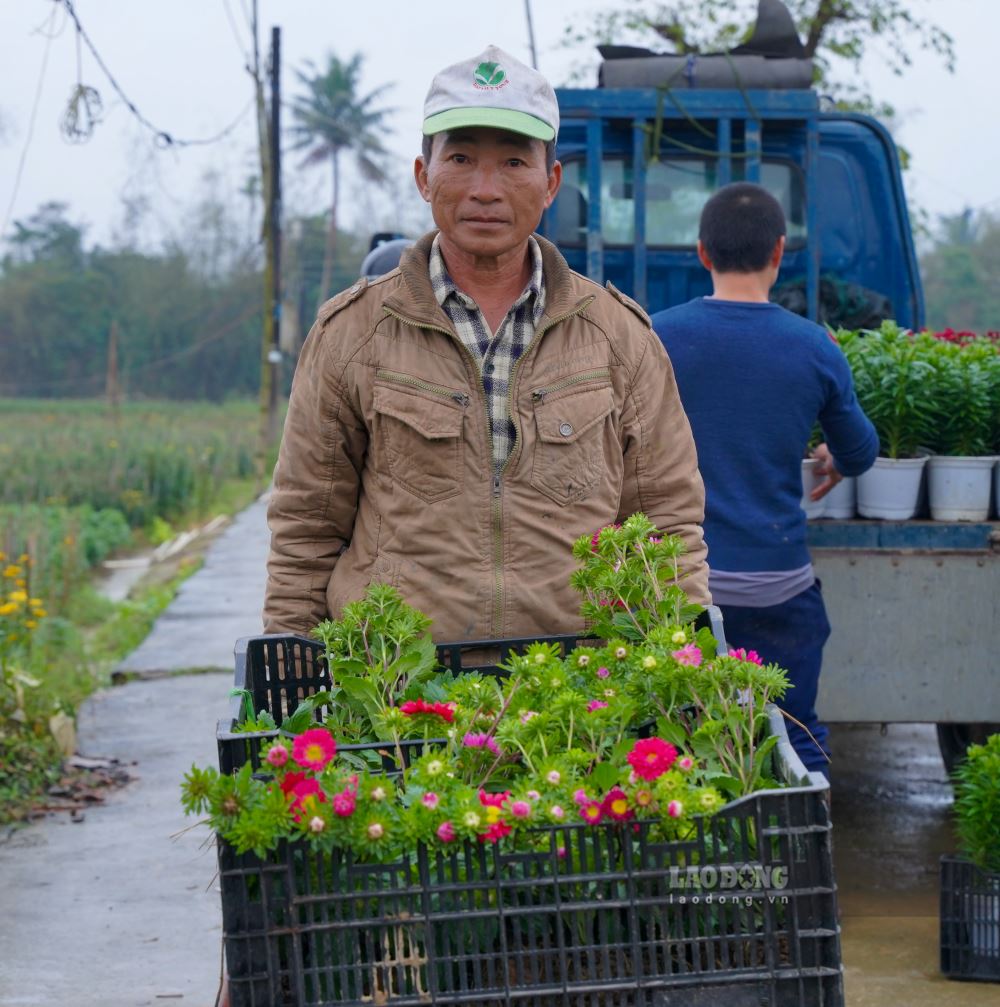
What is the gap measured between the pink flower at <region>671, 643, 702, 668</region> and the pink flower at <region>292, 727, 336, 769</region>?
1.46 feet

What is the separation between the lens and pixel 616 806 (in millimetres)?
1675

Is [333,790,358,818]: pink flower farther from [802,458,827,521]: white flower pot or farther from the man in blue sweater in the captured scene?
[802,458,827,521]: white flower pot

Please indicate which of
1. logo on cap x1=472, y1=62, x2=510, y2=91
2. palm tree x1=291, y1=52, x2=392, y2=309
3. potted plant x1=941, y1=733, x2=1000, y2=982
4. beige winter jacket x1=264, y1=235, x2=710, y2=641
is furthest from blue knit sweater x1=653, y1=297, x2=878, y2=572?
palm tree x1=291, y1=52, x2=392, y2=309

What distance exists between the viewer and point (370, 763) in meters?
2.11

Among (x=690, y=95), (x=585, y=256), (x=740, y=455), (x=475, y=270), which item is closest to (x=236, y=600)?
(x=585, y=256)

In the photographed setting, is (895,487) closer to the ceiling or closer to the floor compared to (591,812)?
closer to the ceiling

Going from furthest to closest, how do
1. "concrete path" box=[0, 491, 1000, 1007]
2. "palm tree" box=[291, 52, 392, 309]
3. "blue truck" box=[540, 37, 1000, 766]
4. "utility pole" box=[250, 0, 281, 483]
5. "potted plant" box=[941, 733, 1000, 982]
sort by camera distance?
"palm tree" box=[291, 52, 392, 309], "utility pole" box=[250, 0, 281, 483], "blue truck" box=[540, 37, 1000, 766], "concrete path" box=[0, 491, 1000, 1007], "potted plant" box=[941, 733, 1000, 982]

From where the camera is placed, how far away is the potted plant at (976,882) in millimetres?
3904

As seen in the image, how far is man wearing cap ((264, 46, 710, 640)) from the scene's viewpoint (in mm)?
2656

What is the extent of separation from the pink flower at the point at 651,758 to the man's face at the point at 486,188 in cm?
117

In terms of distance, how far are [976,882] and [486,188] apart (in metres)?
2.38

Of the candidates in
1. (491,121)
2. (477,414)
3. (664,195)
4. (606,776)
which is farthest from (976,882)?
(664,195)

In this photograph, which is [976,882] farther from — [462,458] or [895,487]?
[462,458]

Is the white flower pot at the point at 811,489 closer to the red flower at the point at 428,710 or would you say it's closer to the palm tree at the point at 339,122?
the red flower at the point at 428,710
